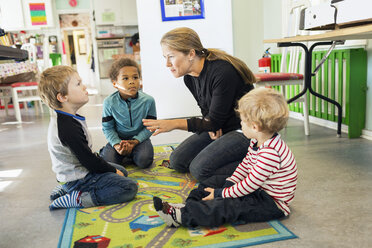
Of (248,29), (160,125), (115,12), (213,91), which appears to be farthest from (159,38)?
(115,12)

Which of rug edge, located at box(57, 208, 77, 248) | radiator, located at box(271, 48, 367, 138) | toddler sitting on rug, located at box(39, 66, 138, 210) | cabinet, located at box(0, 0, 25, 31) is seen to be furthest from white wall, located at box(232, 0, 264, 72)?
cabinet, located at box(0, 0, 25, 31)

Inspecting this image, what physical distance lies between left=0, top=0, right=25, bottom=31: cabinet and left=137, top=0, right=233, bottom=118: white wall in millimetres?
4963

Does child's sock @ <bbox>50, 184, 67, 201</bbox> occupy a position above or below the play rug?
above

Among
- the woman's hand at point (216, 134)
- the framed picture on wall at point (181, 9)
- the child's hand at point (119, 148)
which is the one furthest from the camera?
the framed picture on wall at point (181, 9)

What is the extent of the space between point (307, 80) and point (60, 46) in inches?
253

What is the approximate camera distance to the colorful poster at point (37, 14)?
24.3 ft

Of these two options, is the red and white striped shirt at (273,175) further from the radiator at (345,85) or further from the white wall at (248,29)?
the white wall at (248,29)

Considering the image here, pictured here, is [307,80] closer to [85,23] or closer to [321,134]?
[321,134]

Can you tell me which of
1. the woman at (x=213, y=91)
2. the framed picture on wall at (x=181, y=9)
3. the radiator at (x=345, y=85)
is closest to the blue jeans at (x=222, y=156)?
the woman at (x=213, y=91)

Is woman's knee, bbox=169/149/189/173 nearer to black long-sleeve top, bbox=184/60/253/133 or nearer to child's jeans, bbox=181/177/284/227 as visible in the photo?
black long-sleeve top, bbox=184/60/253/133

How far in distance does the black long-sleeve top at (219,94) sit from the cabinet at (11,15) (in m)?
6.86

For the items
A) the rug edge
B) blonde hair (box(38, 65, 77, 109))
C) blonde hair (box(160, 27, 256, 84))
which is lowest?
the rug edge

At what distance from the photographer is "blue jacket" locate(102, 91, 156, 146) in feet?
6.95

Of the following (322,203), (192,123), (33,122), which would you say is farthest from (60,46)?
(322,203)
